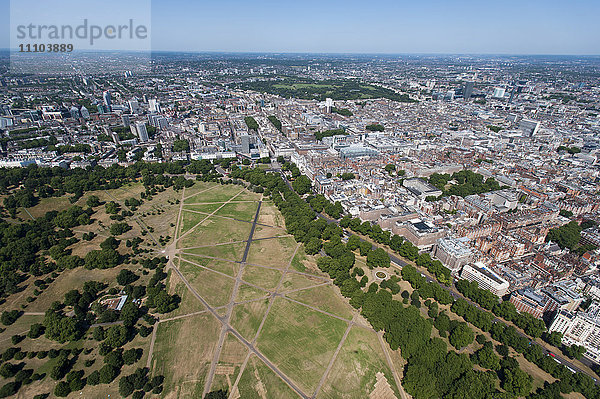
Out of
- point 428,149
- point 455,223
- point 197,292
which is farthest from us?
point 428,149

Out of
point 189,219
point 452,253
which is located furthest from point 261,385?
point 189,219

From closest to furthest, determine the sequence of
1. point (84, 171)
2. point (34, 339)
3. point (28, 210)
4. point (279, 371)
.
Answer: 1. point (279, 371)
2. point (34, 339)
3. point (28, 210)
4. point (84, 171)

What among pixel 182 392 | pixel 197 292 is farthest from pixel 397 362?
pixel 197 292

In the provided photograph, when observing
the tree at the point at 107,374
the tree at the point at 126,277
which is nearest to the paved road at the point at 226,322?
the tree at the point at 107,374

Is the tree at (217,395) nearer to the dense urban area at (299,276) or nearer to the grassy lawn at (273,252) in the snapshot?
the dense urban area at (299,276)

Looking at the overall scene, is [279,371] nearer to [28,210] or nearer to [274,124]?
[28,210]
